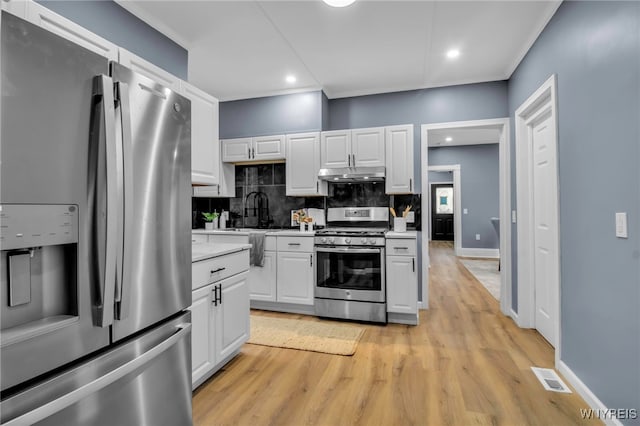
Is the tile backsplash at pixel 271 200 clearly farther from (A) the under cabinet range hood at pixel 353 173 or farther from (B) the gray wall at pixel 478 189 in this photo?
(B) the gray wall at pixel 478 189

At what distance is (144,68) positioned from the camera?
6.82ft

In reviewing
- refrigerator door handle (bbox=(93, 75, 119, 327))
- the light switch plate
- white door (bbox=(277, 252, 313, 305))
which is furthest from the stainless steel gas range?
refrigerator door handle (bbox=(93, 75, 119, 327))

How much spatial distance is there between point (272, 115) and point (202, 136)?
6.02ft

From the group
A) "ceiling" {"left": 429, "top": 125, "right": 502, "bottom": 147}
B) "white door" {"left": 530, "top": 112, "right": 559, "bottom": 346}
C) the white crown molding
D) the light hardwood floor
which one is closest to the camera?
the light hardwood floor

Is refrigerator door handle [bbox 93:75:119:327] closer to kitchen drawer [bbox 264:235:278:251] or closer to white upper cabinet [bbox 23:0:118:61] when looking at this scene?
white upper cabinet [bbox 23:0:118:61]

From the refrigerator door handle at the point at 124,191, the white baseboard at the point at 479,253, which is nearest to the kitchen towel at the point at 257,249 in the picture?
the refrigerator door handle at the point at 124,191

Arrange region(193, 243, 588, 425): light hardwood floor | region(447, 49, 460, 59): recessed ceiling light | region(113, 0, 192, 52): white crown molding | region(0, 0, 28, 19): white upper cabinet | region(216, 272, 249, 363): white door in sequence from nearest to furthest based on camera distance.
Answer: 1. region(0, 0, 28, 19): white upper cabinet
2. region(193, 243, 588, 425): light hardwood floor
3. region(216, 272, 249, 363): white door
4. region(113, 0, 192, 52): white crown molding
5. region(447, 49, 460, 59): recessed ceiling light

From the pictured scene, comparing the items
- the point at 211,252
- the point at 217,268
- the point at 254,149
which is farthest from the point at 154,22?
the point at 217,268

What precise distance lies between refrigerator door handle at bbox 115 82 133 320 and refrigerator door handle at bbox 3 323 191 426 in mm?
181

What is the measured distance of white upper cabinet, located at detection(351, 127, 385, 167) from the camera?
3.72m

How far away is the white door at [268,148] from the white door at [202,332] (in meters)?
2.27

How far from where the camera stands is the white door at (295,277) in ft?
11.8

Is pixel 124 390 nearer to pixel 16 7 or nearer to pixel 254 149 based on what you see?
pixel 16 7

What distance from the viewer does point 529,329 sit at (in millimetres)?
3223
